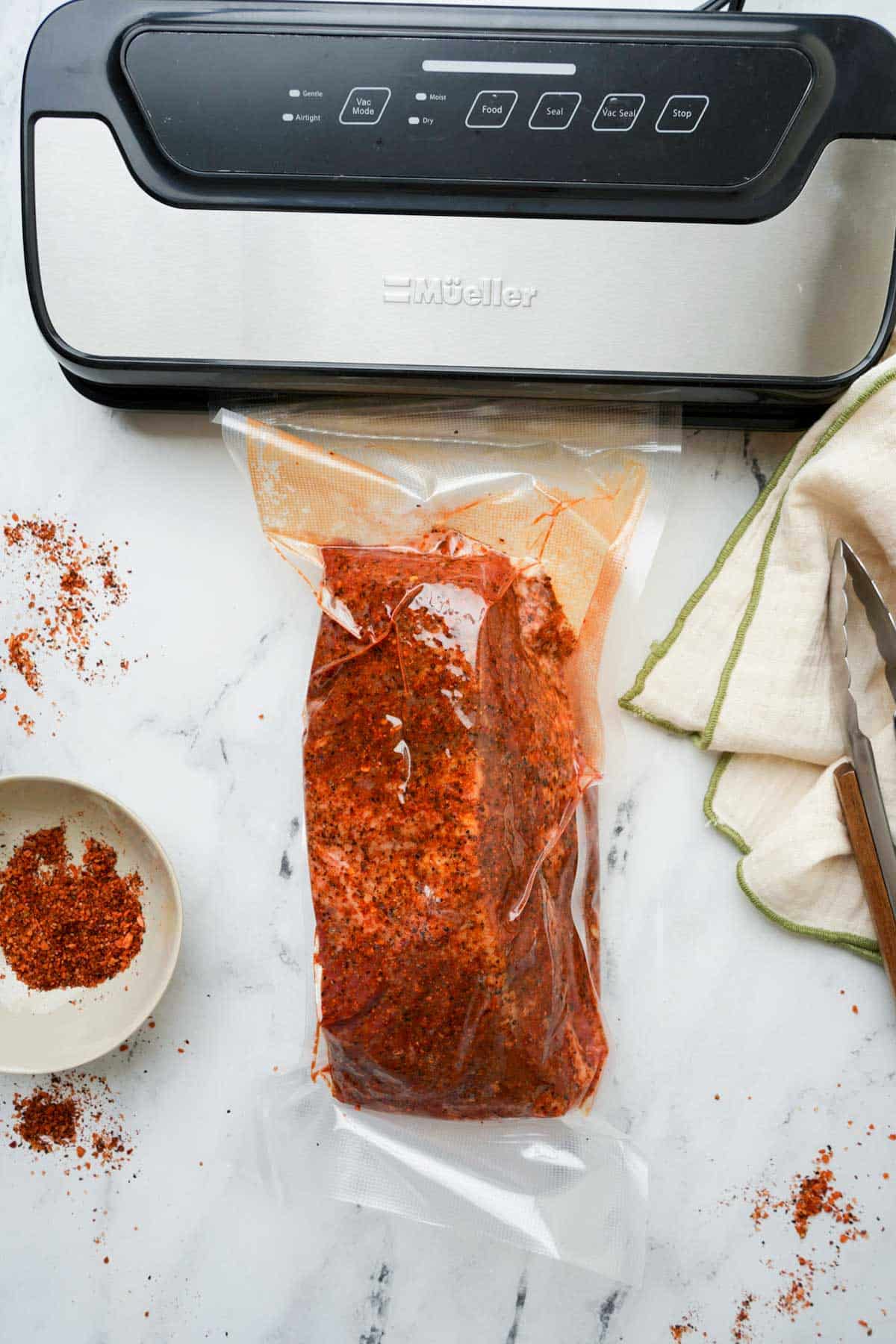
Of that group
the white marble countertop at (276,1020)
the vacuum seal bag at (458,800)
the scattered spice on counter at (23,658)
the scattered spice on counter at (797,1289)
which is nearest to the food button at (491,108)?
the vacuum seal bag at (458,800)

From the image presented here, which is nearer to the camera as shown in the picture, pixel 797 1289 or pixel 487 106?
pixel 487 106

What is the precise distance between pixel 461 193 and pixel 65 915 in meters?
0.68

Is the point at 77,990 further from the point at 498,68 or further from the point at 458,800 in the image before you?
the point at 498,68

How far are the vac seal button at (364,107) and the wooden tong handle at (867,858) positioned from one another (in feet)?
2.12

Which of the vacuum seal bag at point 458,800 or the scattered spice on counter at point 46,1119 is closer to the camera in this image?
the vacuum seal bag at point 458,800

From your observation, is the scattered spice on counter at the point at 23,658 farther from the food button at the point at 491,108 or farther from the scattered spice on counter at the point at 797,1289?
the scattered spice on counter at the point at 797,1289

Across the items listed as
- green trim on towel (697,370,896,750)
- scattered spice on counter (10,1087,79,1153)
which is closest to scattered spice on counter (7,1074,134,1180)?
scattered spice on counter (10,1087,79,1153)

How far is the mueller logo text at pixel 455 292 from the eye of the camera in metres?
0.75

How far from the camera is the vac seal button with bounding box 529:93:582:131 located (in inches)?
28.7

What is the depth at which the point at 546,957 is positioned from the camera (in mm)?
750

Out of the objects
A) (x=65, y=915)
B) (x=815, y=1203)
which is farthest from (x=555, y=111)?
(x=815, y=1203)

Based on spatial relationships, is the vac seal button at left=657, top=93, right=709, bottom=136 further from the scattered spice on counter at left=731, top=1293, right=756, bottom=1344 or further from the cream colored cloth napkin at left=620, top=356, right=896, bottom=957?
the scattered spice on counter at left=731, top=1293, right=756, bottom=1344

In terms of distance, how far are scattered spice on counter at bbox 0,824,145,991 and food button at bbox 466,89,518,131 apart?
26.3 inches

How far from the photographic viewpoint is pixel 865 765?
0.81 metres
